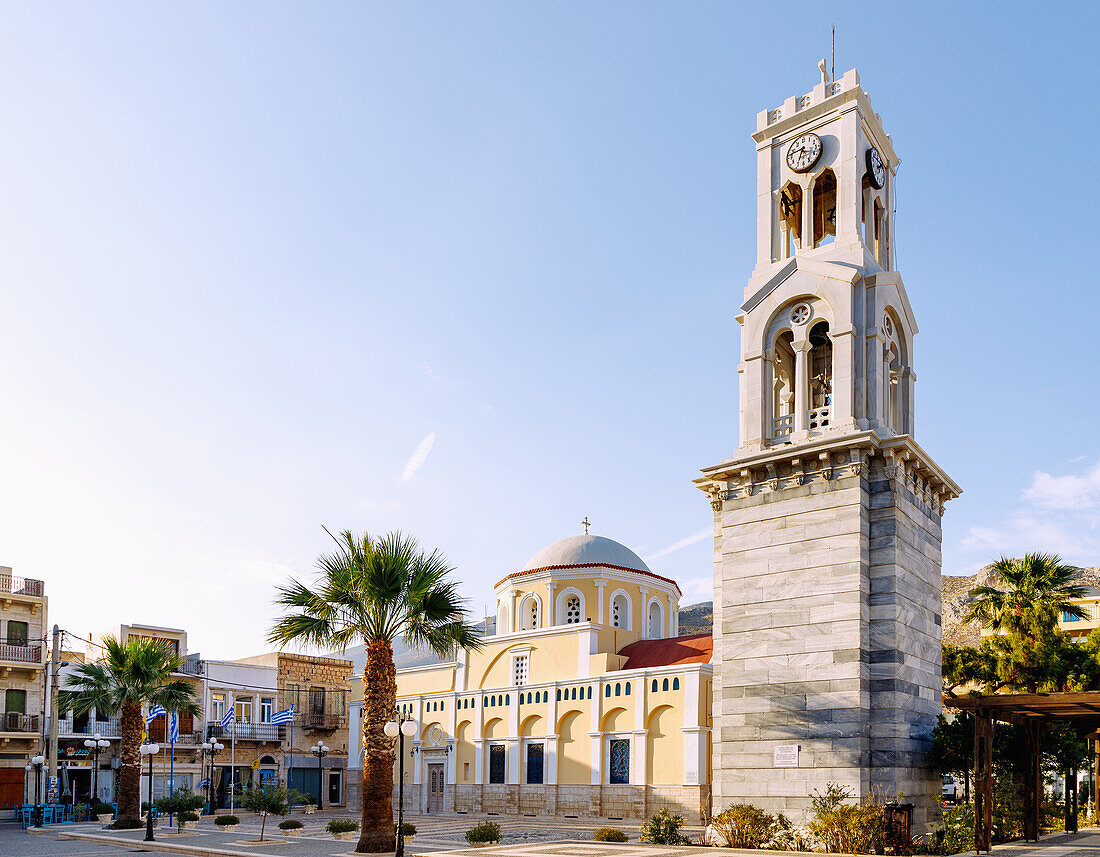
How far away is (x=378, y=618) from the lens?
2303cm

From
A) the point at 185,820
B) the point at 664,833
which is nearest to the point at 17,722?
the point at 185,820

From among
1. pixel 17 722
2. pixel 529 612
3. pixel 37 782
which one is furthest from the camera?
pixel 529 612

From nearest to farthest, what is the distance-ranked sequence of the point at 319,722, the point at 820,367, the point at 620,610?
the point at 820,367
the point at 620,610
the point at 319,722

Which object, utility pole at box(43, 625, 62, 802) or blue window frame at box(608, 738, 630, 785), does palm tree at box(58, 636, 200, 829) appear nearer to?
utility pole at box(43, 625, 62, 802)

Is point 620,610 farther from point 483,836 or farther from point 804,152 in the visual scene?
point 804,152

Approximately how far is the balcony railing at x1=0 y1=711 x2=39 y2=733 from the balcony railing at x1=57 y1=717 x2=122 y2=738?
7.33 feet

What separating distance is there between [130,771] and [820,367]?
24747 millimetres

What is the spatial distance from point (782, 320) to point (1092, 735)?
13.3 metres

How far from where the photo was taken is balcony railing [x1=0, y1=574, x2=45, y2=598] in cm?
4362

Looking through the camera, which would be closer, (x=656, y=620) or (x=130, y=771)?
(x=130, y=771)

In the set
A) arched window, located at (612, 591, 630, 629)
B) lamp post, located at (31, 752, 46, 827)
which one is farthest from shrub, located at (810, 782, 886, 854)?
lamp post, located at (31, 752, 46, 827)

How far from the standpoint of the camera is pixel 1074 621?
61.7 m

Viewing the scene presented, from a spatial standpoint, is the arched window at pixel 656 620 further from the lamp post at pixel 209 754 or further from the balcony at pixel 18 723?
the balcony at pixel 18 723

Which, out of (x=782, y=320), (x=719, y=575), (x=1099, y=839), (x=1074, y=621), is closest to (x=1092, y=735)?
(x=1099, y=839)
